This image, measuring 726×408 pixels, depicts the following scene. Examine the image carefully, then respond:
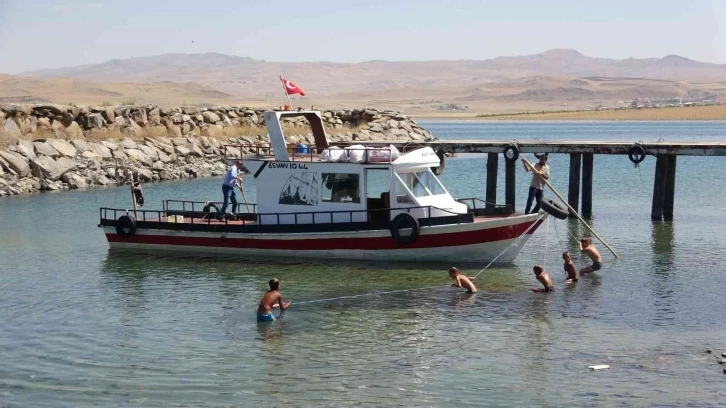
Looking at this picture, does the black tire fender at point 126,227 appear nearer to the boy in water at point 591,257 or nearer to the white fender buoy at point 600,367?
the boy in water at point 591,257

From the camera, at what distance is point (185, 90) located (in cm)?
19550

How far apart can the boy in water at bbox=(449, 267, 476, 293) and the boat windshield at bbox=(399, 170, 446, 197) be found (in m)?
3.88

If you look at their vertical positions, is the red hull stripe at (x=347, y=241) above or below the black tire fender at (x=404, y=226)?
below

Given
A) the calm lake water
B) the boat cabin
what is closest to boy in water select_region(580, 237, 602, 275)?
the calm lake water

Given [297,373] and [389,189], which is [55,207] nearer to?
[389,189]

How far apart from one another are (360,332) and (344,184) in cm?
762

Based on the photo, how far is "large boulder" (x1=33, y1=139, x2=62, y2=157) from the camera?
47.1 m

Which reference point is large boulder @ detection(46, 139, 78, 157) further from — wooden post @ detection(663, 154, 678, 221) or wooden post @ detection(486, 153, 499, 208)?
wooden post @ detection(663, 154, 678, 221)

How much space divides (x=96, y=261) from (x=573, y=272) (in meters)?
12.5

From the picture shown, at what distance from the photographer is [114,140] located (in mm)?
52625

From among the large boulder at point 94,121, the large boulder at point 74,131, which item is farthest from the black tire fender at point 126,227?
the large boulder at point 94,121

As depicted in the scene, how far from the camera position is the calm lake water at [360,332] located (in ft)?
49.8

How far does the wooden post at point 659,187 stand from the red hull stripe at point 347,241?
10050 millimetres

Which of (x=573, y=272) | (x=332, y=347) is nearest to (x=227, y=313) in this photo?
(x=332, y=347)
